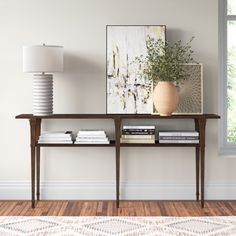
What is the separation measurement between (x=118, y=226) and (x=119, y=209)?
46cm

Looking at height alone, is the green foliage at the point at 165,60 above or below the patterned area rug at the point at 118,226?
above

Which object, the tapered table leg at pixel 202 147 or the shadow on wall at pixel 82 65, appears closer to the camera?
the tapered table leg at pixel 202 147

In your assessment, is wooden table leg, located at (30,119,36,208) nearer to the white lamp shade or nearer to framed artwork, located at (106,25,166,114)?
the white lamp shade

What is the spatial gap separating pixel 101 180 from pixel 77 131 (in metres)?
0.47

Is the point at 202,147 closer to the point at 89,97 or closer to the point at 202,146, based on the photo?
the point at 202,146

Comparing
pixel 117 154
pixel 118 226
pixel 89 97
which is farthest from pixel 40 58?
pixel 118 226

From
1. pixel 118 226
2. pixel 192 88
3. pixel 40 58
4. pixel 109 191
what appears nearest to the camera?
pixel 118 226

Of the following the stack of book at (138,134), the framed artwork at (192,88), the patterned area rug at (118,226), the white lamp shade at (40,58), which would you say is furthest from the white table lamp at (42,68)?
the framed artwork at (192,88)

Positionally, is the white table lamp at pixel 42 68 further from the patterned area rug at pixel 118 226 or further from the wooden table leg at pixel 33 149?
the patterned area rug at pixel 118 226

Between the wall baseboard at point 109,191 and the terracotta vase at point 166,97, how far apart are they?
0.72m

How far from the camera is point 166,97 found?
3951mm

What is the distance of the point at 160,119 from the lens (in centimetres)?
431

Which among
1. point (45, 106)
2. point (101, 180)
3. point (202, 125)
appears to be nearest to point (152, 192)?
point (101, 180)

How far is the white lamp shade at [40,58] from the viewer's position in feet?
12.8
